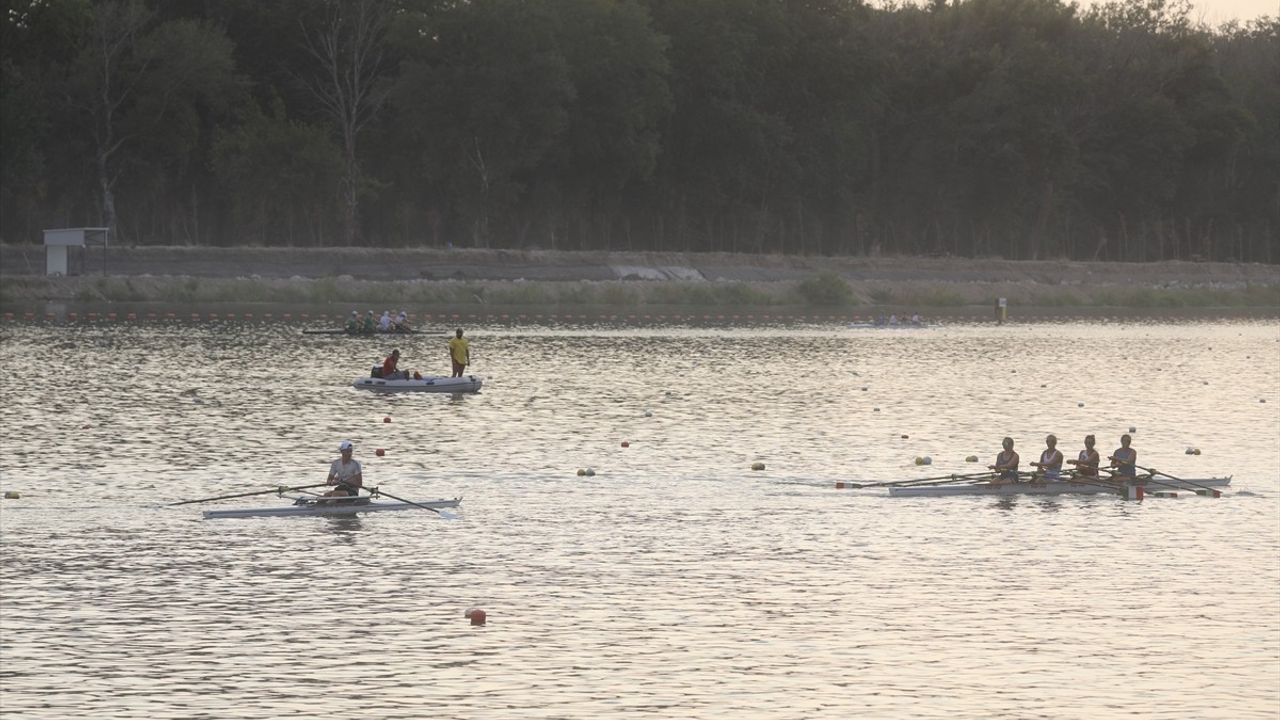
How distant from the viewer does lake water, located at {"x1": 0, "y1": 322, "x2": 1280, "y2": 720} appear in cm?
2655

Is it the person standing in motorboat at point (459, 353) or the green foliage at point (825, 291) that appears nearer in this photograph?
the person standing in motorboat at point (459, 353)

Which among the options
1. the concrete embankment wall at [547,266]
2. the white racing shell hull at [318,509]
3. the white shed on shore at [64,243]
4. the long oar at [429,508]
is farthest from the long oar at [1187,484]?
the concrete embankment wall at [547,266]

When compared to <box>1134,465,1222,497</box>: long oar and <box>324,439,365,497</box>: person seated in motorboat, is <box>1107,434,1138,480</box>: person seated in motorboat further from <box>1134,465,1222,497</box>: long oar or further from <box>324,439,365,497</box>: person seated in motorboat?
<box>324,439,365,497</box>: person seated in motorboat

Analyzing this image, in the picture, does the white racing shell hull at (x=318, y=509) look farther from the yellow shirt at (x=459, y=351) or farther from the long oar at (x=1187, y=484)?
the yellow shirt at (x=459, y=351)

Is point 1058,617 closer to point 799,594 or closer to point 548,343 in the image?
point 799,594

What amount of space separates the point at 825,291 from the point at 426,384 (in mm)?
80943

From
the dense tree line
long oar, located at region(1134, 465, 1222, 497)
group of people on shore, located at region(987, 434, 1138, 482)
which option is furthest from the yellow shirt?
the dense tree line

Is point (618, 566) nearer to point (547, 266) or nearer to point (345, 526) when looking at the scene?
point (345, 526)

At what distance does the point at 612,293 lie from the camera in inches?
5458

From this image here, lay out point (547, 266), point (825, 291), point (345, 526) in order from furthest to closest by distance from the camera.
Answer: point (825, 291), point (547, 266), point (345, 526)

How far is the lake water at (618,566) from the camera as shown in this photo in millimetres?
26547

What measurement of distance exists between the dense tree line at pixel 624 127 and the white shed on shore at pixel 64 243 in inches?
275

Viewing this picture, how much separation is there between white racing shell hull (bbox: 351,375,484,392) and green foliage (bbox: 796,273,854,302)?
79.3 meters

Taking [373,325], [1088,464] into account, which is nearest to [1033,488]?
[1088,464]
